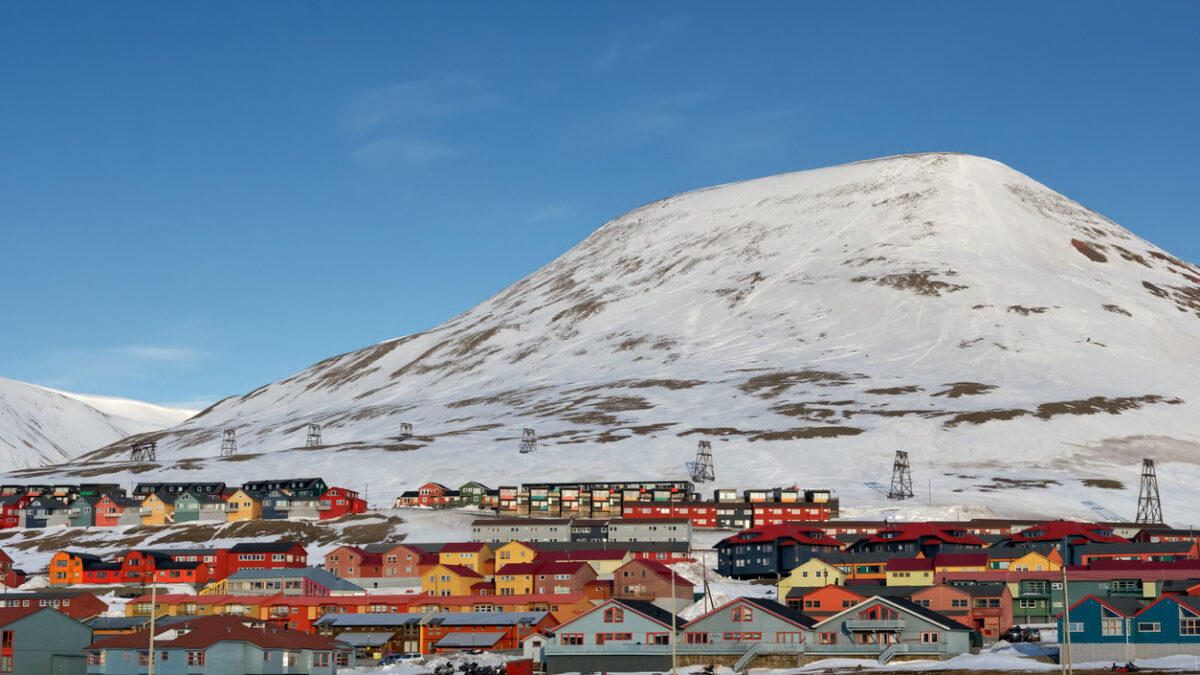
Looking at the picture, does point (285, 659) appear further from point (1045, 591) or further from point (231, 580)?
point (1045, 591)

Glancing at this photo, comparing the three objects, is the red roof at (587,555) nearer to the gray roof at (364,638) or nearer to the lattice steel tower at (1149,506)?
the gray roof at (364,638)

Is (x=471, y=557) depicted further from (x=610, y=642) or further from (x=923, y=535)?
(x=610, y=642)

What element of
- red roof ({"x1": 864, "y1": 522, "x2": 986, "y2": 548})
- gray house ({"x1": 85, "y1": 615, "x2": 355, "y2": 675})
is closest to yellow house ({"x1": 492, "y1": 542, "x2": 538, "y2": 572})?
red roof ({"x1": 864, "y1": 522, "x2": 986, "y2": 548})

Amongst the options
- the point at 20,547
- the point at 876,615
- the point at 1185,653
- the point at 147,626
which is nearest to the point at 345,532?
the point at 20,547

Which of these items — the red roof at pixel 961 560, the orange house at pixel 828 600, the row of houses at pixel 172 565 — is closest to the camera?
the orange house at pixel 828 600

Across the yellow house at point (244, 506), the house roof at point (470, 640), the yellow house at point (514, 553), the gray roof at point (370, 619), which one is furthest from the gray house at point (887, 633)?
the yellow house at point (244, 506)
